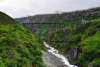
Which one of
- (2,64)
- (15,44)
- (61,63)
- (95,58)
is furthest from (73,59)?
(2,64)

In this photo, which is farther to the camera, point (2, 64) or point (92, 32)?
point (92, 32)

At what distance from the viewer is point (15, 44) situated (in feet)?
367

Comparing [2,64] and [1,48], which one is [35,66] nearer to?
[1,48]

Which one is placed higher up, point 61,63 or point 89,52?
point 89,52

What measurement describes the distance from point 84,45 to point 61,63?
1409cm

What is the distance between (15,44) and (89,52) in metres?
36.1

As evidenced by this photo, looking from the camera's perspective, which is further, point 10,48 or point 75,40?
point 75,40

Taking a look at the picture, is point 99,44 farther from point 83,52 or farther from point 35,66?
point 35,66

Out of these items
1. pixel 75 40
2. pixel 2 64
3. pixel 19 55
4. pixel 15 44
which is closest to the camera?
pixel 2 64

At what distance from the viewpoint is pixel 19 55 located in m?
102

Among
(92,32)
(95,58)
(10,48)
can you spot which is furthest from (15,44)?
(92,32)

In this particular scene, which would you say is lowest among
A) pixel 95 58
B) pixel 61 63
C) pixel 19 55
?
pixel 61 63

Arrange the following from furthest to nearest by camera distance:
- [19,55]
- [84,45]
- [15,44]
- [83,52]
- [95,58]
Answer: [84,45] < [83,52] < [95,58] < [15,44] < [19,55]

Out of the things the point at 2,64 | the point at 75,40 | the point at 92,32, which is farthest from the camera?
the point at 75,40
